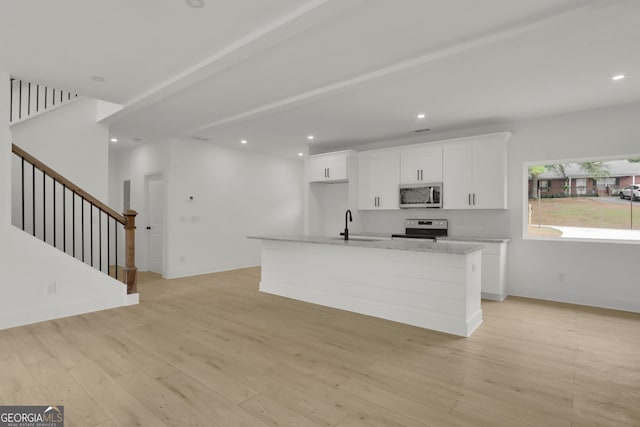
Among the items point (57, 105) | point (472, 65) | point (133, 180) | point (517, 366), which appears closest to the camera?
point (517, 366)

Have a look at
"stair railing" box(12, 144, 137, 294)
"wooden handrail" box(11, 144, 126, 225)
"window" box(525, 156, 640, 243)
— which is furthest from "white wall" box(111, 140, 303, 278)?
"window" box(525, 156, 640, 243)

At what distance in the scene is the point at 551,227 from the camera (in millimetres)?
4922

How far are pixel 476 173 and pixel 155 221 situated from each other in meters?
6.21

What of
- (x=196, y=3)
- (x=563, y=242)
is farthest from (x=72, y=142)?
(x=563, y=242)

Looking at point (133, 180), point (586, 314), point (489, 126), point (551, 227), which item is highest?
point (489, 126)

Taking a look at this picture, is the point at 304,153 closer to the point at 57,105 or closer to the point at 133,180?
the point at 133,180

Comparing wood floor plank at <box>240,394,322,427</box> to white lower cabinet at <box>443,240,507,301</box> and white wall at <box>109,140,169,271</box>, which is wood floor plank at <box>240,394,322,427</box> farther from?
white wall at <box>109,140,169,271</box>

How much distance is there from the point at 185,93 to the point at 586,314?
18.8ft

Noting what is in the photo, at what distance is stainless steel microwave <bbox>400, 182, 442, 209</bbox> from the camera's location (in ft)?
18.0

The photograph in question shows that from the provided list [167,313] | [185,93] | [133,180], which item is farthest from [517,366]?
[133,180]

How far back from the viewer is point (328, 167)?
21.6 feet

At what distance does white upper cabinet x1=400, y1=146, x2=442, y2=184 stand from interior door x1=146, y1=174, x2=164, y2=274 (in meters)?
4.85

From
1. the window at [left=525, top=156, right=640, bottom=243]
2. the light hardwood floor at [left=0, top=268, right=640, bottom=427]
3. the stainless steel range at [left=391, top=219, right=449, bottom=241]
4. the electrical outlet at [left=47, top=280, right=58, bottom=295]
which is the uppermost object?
the window at [left=525, top=156, right=640, bottom=243]

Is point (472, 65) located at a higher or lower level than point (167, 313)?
higher
